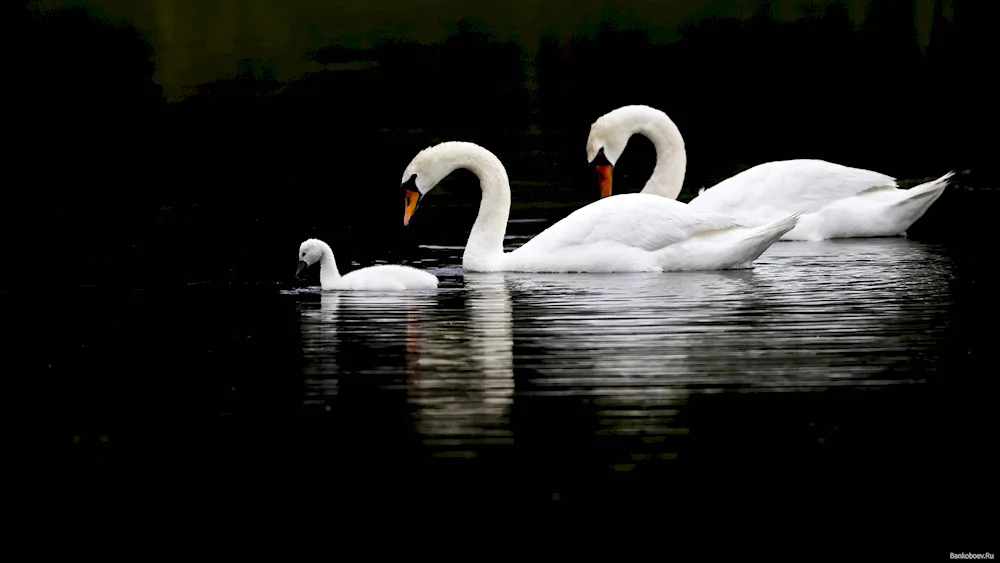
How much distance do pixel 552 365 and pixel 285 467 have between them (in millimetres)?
2251

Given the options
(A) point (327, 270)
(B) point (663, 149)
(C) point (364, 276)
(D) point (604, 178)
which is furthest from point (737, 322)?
(B) point (663, 149)

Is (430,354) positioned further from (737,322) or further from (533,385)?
(737,322)

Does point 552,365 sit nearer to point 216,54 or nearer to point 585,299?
point 585,299

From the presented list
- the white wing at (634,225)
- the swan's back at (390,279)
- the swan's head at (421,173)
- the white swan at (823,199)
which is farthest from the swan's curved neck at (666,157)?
the swan's back at (390,279)

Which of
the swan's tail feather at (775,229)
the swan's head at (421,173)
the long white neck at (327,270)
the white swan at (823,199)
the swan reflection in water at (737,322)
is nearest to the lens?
the swan reflection in water at (737,322)

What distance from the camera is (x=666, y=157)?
18594mm

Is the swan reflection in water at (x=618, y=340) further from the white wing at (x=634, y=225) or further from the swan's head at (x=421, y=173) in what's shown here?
the swan's head at (x=421, y=173)

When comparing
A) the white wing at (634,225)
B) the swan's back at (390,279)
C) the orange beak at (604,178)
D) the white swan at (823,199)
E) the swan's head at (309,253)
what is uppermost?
the orange beak at (604,178)

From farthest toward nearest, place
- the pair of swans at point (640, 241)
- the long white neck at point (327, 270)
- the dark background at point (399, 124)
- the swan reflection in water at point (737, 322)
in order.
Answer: the dark background at point (399, 124) → the pair of swans at point (640, 241) → the long white neck at point (327, 270) → the swan reflection in water at point (737, 322)

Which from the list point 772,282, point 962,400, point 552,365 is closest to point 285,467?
point 552,365

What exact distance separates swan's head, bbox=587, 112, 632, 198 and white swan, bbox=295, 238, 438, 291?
5.11 metres

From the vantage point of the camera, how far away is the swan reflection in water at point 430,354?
842 cm

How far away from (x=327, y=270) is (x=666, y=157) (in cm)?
613

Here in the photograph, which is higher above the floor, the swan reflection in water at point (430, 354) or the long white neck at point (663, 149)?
the long white neck at point (663, 149)
